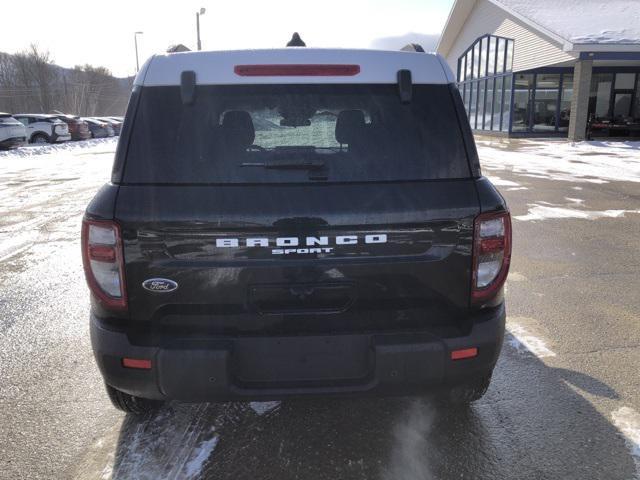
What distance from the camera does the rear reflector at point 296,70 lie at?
2420 mm

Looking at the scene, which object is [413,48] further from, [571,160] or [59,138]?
[59,138]

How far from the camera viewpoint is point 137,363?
7.48 ft

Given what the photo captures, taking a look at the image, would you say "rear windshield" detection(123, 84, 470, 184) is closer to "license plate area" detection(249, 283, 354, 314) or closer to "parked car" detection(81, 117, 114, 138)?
"license plate area" detection(249, 283, 354, 314)

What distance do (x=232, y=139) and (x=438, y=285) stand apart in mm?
1176

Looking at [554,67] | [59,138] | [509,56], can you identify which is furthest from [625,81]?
[59,138]

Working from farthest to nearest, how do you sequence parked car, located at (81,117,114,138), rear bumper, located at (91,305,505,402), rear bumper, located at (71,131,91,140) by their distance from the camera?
parked car, located at (81,117,114,138), rear bumper, located at (71,131,91,140), rear bumper, located at (91,305,505,402)

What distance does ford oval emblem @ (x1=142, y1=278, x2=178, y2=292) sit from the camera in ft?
7.41

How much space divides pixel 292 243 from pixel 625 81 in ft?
99.3

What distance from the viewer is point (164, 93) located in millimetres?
2414

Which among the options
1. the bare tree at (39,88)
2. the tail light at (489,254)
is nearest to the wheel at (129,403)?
the tail light at (489,254)

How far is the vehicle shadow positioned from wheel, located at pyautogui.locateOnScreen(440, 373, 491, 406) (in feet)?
0.27

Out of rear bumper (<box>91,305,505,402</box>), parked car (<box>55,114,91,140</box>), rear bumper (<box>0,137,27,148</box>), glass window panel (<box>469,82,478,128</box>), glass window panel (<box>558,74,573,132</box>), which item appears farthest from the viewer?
glass window panel (<box>469,82,478,128</box>)

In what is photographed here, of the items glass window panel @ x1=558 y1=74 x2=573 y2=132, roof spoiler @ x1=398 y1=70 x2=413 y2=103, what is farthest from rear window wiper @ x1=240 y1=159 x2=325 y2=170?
glass window panel @ x1=558 y1=74 x2=573 y2=132

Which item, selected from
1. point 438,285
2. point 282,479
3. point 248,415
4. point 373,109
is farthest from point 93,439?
point 373,109
